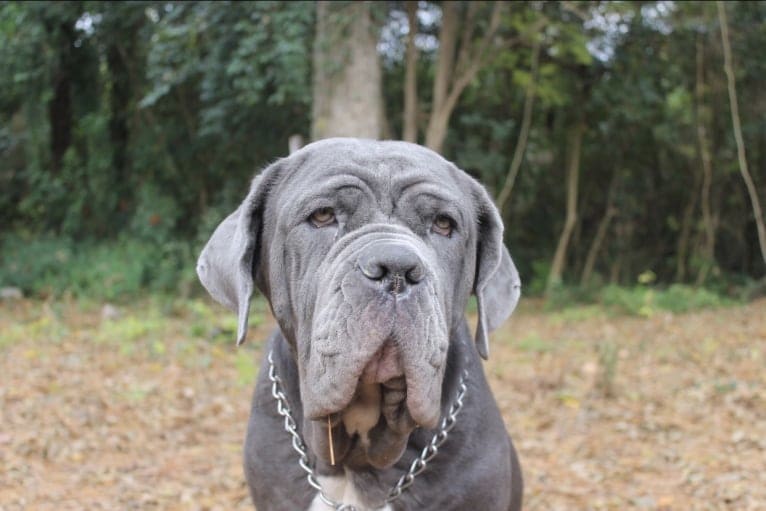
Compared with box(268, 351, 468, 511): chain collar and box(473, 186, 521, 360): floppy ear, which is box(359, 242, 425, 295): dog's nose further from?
box(268, 351, 468, 511): chain collar

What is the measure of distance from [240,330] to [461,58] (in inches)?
284


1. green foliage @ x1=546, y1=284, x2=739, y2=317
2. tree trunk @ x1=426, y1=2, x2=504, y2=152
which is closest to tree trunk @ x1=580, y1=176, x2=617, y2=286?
green foliage @ x1=546, y1=284, x2=739, y2=317

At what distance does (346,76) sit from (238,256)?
4.83 metres

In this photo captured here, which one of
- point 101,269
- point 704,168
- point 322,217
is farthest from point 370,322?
point 704,168

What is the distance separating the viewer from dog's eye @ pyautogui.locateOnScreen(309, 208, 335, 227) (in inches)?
103

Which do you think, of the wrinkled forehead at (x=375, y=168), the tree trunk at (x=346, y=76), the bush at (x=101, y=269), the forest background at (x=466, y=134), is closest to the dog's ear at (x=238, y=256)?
the wrinkled forehead at (x=375, y=168)

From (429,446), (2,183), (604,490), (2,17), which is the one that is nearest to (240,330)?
(429,446)

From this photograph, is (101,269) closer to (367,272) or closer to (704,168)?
(704,168)

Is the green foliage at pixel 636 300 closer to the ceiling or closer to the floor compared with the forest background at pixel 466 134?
closer to the floor

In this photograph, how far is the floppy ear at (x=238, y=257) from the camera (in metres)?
2.74

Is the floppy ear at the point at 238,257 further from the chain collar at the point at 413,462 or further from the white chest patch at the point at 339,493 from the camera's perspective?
Result: the white chest patch at the point at 339,493

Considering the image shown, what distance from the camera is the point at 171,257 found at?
37.6ft

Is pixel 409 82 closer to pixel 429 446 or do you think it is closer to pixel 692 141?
pixel 692 141

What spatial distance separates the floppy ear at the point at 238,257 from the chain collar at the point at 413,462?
0.31m
